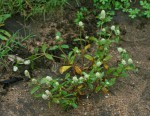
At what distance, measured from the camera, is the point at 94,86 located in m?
3.04

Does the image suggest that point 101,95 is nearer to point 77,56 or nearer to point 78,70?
point 78,70

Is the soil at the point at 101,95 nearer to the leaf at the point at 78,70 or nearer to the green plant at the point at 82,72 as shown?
the green plant at the point at 82,72

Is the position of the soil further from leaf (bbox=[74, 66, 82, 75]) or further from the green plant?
leaf (bbox=[74, 66, 82, 75])

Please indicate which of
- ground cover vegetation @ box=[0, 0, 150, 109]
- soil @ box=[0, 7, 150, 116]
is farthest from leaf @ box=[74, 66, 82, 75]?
soil @ box=[0, 7, 150, 116]

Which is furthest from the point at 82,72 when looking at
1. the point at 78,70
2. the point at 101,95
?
the point at 101,95

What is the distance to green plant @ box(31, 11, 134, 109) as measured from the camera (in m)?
2.84

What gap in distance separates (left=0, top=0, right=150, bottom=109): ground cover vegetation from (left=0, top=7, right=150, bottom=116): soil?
0.23ft

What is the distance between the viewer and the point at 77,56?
3.32 m

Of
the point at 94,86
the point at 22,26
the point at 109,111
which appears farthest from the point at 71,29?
the point at 109,111

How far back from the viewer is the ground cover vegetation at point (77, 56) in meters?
2.87

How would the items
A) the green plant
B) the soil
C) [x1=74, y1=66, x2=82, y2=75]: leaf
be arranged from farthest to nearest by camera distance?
[x1=74, y1=66, x2=82, y2=75]: leaf
the soil
the green plant

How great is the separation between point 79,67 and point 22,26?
758 millimetres

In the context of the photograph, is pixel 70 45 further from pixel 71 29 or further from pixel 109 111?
pixel 109 111

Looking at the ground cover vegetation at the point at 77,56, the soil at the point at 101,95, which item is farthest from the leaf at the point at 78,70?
the soil at the point at 101,95
